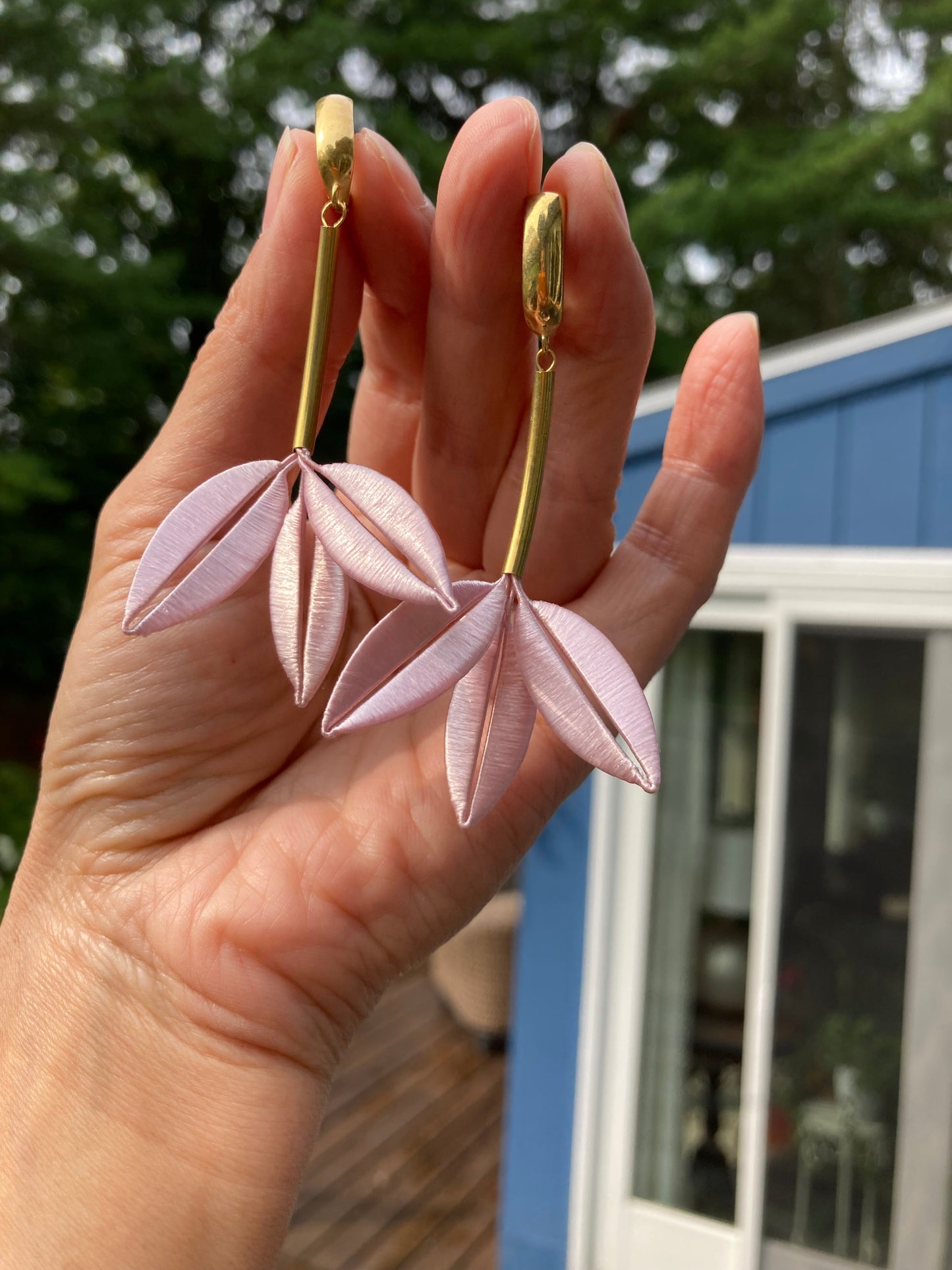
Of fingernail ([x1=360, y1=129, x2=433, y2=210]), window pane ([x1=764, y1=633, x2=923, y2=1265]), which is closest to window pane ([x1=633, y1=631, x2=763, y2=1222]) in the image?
window pane ([x1=764, y1=633, x2=923, y2=1265])

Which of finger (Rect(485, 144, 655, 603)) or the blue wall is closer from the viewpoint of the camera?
finger (Rect(485, 144, 655, 603))

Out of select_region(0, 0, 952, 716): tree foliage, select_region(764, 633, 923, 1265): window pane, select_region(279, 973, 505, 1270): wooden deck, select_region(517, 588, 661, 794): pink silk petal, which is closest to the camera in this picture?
select_region(517, 588, 661, 794): pink silk petal

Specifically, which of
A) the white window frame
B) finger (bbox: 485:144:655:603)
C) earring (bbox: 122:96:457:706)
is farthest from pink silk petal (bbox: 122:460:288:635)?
the white window frame

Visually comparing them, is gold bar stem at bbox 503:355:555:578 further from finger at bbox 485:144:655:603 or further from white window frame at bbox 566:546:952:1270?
white window frame at bbox 566:546:952:1270

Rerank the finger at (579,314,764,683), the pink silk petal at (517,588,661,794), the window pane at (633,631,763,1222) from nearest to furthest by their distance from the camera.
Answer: the pink silk petal at (517,588,661,794) < the finger at (579,314,764,683) < the window pane at (633,631,763,1222)

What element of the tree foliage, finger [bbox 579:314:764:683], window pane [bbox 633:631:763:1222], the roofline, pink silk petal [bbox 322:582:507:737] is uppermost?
the tree foliage

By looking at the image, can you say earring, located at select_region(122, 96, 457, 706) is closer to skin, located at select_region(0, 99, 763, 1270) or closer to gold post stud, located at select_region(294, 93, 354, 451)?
gold post stud, located at select_region(294, 93, 354, 451)

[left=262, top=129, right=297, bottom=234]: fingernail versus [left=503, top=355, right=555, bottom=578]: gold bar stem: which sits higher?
[left=262, top=129, right=297, bottom=234]: fingernail

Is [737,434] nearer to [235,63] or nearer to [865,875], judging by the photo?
[865,875]

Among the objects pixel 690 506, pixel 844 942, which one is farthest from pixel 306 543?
pixel 844 942
